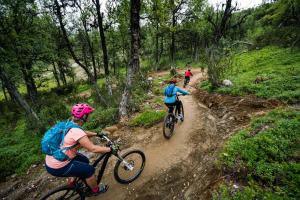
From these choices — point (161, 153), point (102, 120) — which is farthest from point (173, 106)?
point (102, 120)

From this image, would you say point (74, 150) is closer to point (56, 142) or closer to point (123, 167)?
point (56, 142)

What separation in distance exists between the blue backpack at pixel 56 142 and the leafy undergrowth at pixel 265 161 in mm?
3288

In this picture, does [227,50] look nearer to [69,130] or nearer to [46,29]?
[69,130]

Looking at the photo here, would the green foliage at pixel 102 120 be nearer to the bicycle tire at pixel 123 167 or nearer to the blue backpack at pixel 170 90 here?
the blue backpack at pixel 170 90

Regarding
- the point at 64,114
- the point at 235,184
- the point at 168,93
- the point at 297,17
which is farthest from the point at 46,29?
the point at 297,17

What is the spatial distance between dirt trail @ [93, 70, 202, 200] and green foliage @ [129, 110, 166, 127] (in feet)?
2.41

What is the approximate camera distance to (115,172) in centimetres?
452

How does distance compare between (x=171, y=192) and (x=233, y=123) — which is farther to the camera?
(x=233, y=123)

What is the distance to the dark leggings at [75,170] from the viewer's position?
3436 mm

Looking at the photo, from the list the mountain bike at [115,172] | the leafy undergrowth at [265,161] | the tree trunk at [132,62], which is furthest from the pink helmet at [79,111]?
Result: the tree trunk at [132,62]

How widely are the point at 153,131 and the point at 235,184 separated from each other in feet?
13.3

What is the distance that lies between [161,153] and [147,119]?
2.51 m

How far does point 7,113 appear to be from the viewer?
17.0m

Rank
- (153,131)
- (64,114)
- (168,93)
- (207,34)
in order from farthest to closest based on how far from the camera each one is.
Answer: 1. (207,34)
2. (64,114)
3. (153,131)
4. (168,93)
